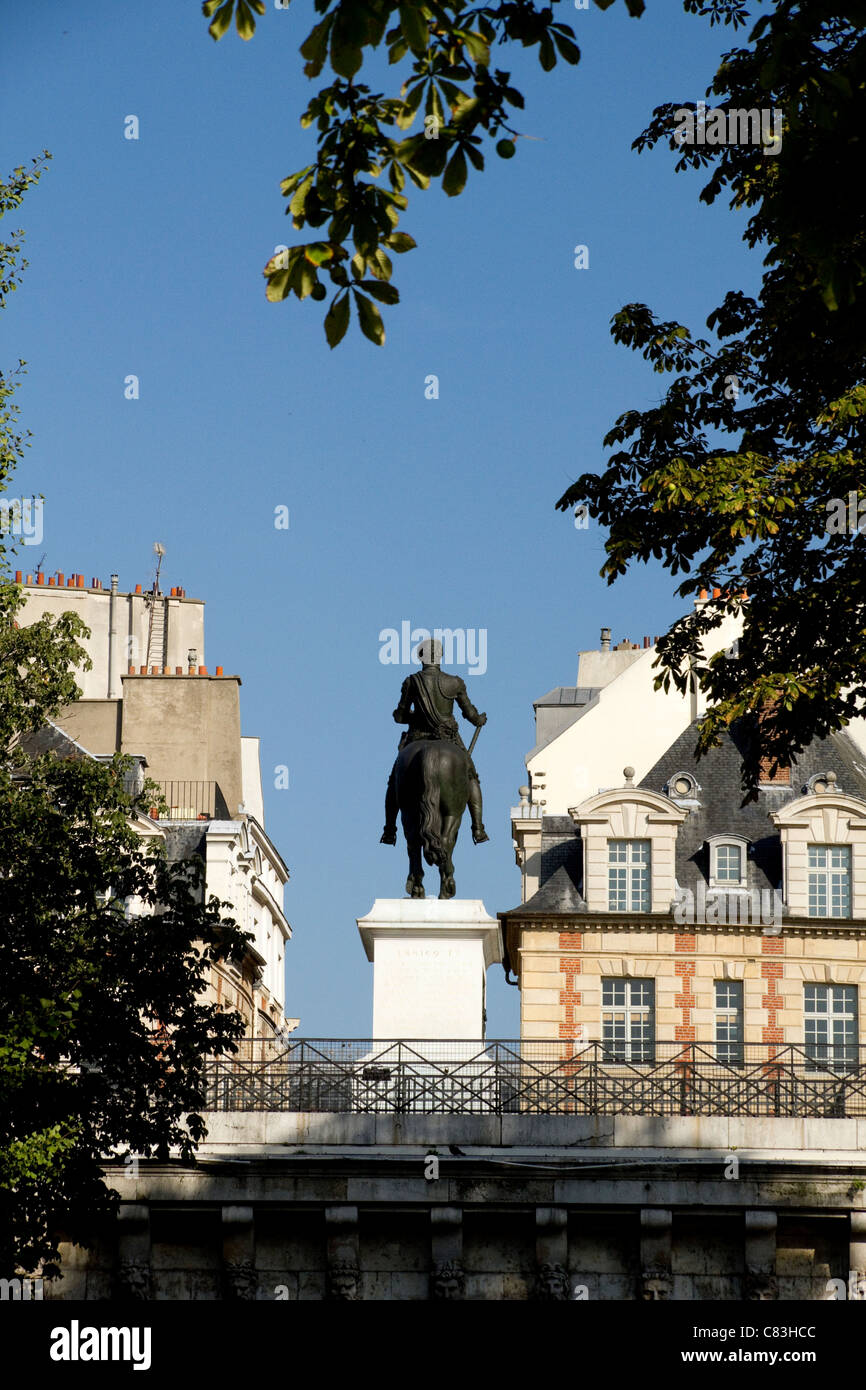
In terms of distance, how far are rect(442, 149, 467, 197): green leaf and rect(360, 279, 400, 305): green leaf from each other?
58cm

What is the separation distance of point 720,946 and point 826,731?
24133 millimetres

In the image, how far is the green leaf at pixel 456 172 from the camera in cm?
943

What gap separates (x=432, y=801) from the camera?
2542 centimetres

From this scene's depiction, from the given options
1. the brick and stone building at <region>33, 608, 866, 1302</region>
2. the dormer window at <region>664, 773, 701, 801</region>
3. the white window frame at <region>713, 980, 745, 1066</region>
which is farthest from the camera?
the dormer window at <region>664, 773, 701, 801</region>

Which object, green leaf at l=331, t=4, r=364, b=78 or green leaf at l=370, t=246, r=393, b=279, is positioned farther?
green leaf at l=370, t=246, r=393, b=279

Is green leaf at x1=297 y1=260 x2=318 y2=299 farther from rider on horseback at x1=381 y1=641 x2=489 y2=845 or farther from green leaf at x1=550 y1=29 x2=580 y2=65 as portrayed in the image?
rider on horseback at x1=381 y1=641 x2=489 y2=845

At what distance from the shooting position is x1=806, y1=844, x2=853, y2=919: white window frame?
4369 cm

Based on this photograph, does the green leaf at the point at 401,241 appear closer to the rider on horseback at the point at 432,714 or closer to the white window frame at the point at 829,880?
the rider on horseback at the point at 432,714

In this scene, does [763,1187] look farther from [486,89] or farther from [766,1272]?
[486,89]

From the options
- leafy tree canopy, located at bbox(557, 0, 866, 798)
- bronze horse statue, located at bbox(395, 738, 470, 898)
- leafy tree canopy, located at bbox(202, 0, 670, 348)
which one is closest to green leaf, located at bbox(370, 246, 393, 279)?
leafy tree canopy, located at bbox(202, 0, 670, 348)

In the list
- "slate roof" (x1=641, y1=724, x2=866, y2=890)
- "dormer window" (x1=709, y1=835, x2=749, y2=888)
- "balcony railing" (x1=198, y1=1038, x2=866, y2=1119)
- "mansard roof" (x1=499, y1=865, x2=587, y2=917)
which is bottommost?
"balcony railing" (x1=198, y1=1038, x2=866, y2=1119)

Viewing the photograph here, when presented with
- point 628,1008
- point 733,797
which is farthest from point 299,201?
point 733,797

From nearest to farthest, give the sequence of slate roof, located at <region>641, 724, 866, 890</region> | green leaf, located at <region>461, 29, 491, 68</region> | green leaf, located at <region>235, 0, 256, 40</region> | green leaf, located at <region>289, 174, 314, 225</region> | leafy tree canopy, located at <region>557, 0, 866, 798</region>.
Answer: green leaf, located at <region>235, 0, 256, 40</region> < green leaf, located at <region>461, 29, 491, 68</region> < green leaf, located at <region>289, 174, 314, 225</region> < leafy tree canopy, located at <region>557, 0, 866, 798</region> < slate roof, located at <region>641, 724, 866, 890</region>

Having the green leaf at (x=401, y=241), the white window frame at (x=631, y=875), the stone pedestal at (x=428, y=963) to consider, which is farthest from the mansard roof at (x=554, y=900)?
the green leaf at (x=401, y=241)
